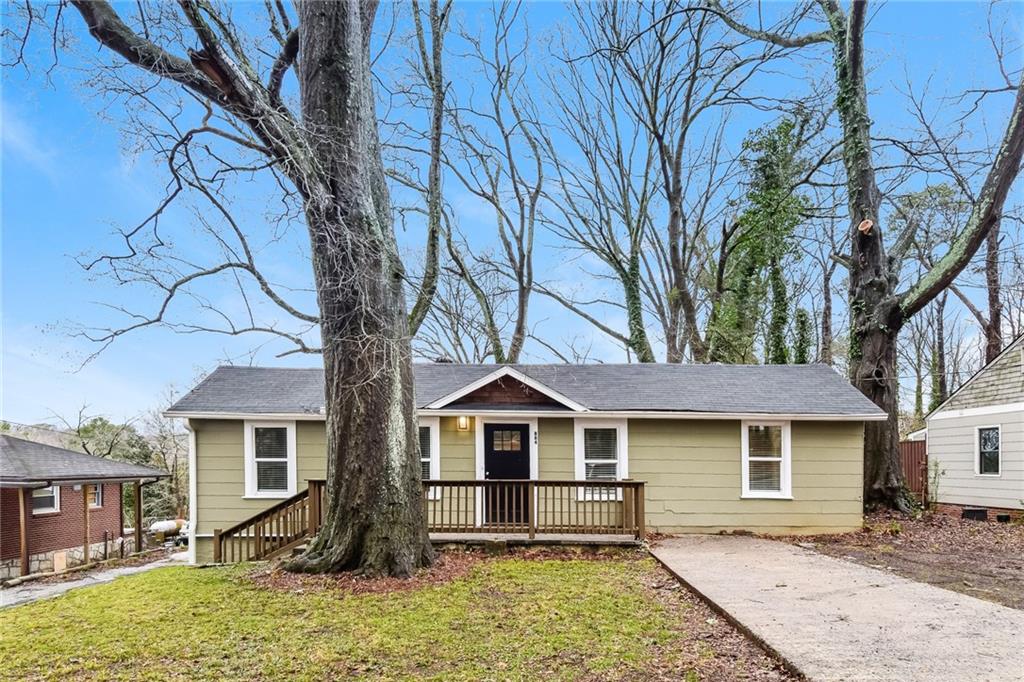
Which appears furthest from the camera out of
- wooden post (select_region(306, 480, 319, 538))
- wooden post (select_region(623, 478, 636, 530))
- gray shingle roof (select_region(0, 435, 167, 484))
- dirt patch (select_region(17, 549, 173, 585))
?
gray shingle roof (select_region(0, 435, 167, 484))

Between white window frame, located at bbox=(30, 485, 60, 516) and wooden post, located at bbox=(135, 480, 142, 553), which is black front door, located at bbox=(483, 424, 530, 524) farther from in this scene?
wooden post, located at bbox=(135, 480, 142, 553)

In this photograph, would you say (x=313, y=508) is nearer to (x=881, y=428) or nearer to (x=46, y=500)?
(x=881, y=428)

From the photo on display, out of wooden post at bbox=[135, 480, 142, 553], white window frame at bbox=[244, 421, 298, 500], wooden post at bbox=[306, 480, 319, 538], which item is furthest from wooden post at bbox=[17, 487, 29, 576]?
wooden post at bbox=[306, 480, 319, 538]

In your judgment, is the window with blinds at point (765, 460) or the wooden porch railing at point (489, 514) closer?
the wooden porch railing at point (489, 514)

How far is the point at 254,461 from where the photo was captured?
32.5ft

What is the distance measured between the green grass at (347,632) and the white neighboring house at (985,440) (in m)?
10.9

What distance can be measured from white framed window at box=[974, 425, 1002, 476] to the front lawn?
10.8 meters

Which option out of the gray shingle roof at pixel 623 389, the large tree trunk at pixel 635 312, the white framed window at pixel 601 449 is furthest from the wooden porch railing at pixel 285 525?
the large tree trunk at pixel 635 312

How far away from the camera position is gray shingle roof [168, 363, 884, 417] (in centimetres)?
987

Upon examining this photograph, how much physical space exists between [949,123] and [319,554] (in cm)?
1558

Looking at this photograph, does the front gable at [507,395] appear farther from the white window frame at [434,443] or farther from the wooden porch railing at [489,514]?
the wooden porch railing at [489,514]

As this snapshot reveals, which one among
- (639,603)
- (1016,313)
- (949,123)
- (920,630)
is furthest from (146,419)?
(1016,313)

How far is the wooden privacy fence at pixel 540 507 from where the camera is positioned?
8742 millimetres

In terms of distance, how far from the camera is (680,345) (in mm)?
19312
